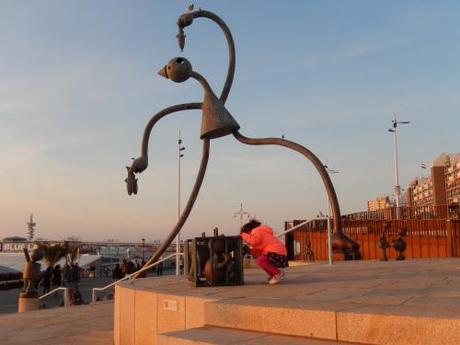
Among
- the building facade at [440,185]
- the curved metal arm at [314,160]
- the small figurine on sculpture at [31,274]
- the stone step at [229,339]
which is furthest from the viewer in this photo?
the building facade at [440,185]

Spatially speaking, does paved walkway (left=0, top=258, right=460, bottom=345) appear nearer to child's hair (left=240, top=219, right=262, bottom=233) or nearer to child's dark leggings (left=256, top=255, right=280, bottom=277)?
child's dark leggings (left=256, top=255, right=280, bottom=277)

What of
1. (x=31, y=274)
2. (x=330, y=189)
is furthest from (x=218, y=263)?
(x=31, y=274)

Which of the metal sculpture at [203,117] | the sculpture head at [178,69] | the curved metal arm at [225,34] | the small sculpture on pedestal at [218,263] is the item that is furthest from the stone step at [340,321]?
the curved metal arm at [225,34]

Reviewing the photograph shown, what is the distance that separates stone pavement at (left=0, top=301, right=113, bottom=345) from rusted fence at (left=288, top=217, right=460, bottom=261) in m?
13.2

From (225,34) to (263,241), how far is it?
5.25 m

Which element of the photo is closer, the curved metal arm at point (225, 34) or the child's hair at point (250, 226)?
the child's hair at point (250, 226)

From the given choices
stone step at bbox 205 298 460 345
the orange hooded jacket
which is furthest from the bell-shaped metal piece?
stone step at bbox 205 298 460 345

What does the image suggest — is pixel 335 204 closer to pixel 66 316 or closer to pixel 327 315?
pixel 327 315

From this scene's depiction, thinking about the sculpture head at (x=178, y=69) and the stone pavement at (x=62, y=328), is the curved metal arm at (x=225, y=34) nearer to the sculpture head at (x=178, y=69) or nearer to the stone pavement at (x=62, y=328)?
the sculpture head at (x=178, y=69)

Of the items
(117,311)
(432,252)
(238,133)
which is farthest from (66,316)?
(432,252)

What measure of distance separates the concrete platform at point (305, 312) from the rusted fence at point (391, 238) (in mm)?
15383

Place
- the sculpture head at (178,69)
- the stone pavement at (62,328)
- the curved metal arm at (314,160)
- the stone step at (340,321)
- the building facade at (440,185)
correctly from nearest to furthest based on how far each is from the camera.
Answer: the stone step at (340,321) < the curved metal arm at (314,160) < the stone pavement at (62,328) < the sculpture head at (178,69) < the building facade at (440,185)

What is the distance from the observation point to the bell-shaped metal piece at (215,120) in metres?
9.39

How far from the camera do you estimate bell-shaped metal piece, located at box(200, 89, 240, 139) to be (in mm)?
9392
